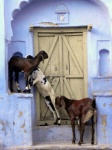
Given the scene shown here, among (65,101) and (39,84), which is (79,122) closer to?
(65,101)

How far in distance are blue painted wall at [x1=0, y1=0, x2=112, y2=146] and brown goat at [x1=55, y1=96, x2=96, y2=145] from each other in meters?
0.15

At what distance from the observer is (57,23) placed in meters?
9.88

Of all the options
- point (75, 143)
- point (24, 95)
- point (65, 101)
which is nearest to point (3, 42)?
point (24, 95)

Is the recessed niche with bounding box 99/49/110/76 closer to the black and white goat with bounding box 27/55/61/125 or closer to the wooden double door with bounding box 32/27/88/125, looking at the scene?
the wooden double door with bounding box 32/27/88/125

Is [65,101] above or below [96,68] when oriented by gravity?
below

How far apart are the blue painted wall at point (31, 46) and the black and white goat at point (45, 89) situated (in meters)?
0.31

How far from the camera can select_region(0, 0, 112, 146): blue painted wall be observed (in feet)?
30.5

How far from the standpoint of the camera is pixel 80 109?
9375 millimetres

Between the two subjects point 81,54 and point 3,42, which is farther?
point 81,54

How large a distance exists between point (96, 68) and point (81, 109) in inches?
39.2

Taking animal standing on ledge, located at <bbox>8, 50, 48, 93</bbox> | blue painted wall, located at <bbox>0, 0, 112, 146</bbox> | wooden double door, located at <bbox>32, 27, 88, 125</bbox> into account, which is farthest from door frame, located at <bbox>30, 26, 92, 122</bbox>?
animal standing on ledge, located at <bbox>8, 50, 48, 93</bbox>

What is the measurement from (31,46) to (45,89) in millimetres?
958

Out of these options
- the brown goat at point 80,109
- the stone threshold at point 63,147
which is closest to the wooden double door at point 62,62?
the brown goat at point 80,109

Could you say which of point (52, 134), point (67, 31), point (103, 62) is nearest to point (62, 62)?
point (67, 31)
